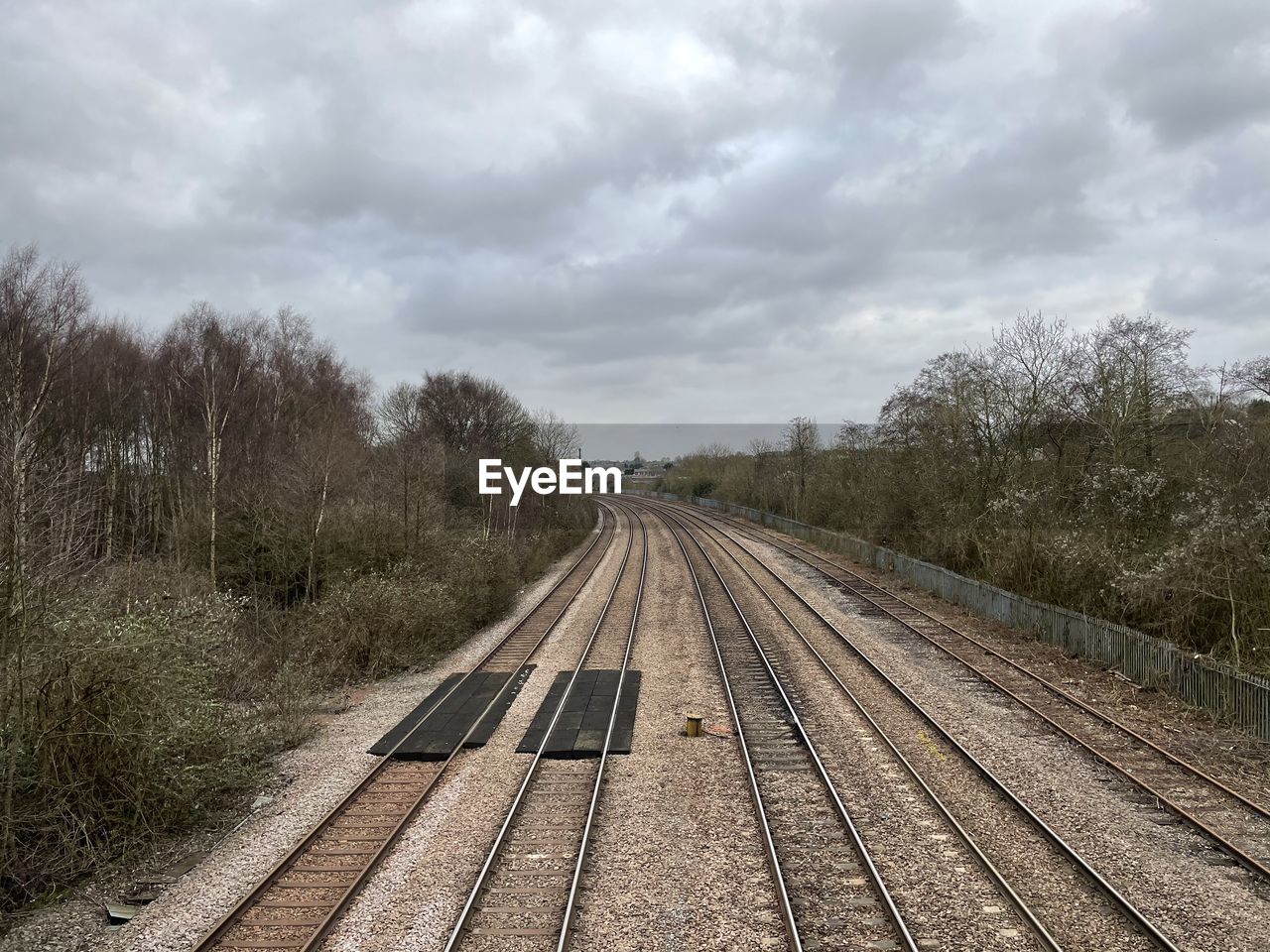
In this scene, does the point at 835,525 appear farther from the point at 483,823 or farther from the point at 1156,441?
the point at 483,823

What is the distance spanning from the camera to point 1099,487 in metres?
17.1

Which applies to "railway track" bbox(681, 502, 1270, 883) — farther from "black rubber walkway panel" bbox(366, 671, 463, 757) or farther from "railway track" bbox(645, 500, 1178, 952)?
"black rubber walkway panel" bbox(366, 671, 463, 757)

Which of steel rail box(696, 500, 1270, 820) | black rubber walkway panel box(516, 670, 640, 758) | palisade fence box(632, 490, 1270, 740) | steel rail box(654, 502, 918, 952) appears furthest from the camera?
palisade fence box(632, 490, 1270, 740)

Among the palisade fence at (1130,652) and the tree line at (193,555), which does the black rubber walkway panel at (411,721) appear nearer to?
the tree line at (193,555)

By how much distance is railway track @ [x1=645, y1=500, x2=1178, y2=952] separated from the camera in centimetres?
618

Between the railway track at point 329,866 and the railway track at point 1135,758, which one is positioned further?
the railway track at point 1135,758

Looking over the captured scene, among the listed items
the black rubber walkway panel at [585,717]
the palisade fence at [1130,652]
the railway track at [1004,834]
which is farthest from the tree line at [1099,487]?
the black rubber walkway panel at [585,717]

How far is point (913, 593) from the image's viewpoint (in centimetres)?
2395

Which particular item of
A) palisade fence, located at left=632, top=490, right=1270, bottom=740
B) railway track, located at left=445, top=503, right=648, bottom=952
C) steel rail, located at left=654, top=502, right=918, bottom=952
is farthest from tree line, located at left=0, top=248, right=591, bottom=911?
palisade fence, located at left=632, top=490, right=1270, bottom=740

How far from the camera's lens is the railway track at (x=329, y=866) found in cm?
621

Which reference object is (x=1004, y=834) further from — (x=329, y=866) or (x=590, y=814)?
(x=329, y=866)

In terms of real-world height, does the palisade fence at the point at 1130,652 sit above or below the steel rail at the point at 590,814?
above

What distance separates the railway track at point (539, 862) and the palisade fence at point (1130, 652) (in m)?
9.07

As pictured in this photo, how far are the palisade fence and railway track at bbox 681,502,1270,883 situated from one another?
1.36 m
